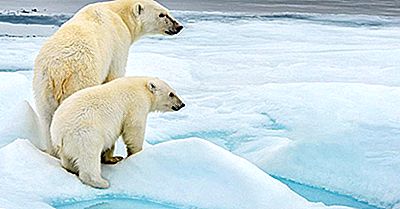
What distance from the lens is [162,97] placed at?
336 centimetres

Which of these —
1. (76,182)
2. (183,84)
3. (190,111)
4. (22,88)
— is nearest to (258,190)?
(76,182)

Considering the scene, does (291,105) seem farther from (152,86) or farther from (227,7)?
(227,7)

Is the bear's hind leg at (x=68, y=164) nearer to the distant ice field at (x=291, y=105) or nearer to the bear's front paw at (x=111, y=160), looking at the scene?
the bear's front paw at (x=111, y=160)

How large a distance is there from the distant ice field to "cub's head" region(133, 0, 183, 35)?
0.75 metres

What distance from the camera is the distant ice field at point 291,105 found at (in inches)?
151

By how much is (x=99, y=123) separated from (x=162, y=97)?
463mm

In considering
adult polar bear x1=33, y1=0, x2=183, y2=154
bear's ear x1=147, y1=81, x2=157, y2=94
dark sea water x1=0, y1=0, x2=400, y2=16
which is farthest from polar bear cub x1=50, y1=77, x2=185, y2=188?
dark sea water x1=0, y1=0, x2=400, y2=16

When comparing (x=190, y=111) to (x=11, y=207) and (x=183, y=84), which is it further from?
(x=11, y=207)

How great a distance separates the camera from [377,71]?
6730mm

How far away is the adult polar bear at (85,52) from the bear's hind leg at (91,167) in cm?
46

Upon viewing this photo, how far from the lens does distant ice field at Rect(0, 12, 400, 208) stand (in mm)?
3826

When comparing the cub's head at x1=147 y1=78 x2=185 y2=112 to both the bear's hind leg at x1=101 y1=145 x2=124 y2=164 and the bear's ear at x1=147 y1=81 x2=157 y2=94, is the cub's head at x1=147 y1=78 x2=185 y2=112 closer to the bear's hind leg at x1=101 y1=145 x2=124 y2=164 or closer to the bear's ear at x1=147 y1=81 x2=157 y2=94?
the bear's ear at x1=147 y1=81 x2=157 y2=94

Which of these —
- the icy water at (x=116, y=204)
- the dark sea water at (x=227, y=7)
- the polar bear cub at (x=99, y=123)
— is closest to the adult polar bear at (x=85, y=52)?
the polar bear cub at (x=99, y=123)

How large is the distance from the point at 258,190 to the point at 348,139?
3.99 ft
